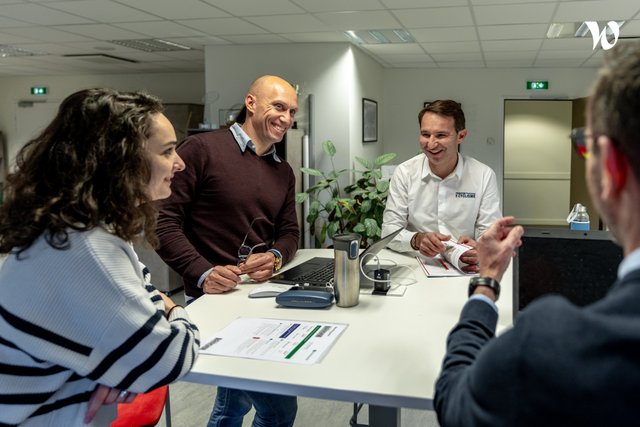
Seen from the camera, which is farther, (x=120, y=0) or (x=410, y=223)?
(x=120, y=0)

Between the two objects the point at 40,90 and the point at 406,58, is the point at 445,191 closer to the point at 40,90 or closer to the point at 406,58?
the point at 406,58

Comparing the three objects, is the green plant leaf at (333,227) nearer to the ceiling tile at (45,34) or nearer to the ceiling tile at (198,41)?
the ceiling tile at (198,41)

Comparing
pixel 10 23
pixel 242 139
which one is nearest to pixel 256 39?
pixel 10 23

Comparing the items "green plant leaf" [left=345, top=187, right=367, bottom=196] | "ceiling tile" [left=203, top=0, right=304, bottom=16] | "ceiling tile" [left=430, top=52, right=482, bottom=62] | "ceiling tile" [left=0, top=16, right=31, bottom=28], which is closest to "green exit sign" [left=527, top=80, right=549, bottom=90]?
"ceiling tile" [left=430, top=52, right=482, bottom=62]

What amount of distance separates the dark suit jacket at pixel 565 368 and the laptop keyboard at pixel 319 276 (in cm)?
114

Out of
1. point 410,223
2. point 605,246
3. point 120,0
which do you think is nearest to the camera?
point 605,246

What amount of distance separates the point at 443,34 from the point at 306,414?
3968mm

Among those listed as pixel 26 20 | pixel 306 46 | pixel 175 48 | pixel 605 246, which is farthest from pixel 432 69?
pixel 605 246

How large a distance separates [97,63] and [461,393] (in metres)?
7.63

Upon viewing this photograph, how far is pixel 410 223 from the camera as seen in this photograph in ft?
8.59

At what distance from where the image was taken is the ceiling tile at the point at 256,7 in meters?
4.18

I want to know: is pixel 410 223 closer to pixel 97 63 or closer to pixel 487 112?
pixel 487 112

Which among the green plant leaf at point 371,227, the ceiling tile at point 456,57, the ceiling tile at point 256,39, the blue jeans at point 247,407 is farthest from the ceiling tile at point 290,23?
the blue jeans at point 247,407

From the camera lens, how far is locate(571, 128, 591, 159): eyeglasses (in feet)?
2.48
